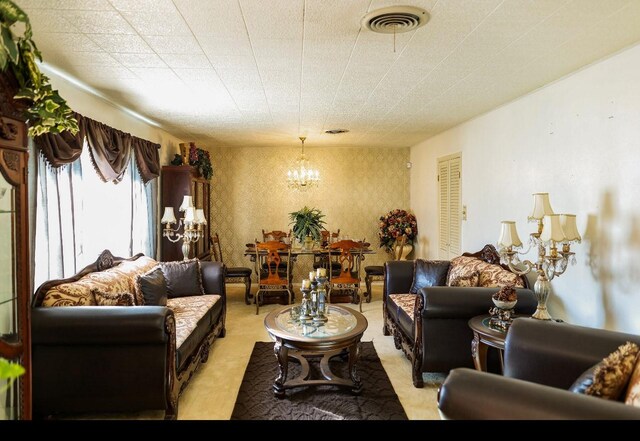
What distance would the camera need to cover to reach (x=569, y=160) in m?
3.02

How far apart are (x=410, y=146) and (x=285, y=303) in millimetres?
3611

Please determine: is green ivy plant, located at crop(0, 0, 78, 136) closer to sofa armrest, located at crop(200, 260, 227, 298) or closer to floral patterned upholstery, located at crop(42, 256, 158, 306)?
floral patterned upholstery, located at crop(42, 256, 158, 306)

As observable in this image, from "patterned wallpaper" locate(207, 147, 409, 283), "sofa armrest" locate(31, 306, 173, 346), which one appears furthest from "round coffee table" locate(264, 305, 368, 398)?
"patterned wallpaper" locate(207, 147, 409, 283)

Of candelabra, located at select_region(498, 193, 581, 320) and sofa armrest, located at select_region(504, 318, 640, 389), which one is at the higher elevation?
candelabra, located at select_region(498, 193, 581, 320)

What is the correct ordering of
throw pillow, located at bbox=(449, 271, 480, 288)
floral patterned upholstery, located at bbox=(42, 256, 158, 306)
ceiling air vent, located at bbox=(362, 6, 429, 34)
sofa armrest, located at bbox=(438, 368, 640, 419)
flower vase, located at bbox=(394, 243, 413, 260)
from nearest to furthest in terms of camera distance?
sofa armrest, located at bbox=(438, 368, 640, 419) → ceiling air vent, located at bbox=(362, 6, 429, 34) → floral patterned upholstery, located at bbox=(42, 256, 158, 306) → throw pillow, located at bbox=(449, 271, 480, 288) → flower vase, located at bbox=(394, 243, 413, 260)

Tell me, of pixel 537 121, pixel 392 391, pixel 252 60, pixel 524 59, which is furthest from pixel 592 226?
pixel 252 60

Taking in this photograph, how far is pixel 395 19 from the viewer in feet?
6.78

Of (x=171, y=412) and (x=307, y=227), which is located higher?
(x=307, y=227)

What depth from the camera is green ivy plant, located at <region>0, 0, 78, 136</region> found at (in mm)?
1396

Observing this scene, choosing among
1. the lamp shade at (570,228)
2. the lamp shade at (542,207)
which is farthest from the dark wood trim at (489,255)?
the lamp shade at (570,228)

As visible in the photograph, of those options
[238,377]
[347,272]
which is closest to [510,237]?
[238,377]

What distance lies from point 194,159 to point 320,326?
3505mm

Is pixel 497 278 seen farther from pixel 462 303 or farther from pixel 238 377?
pixel 238 377

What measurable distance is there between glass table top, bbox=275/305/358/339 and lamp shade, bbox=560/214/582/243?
5.60 ft
